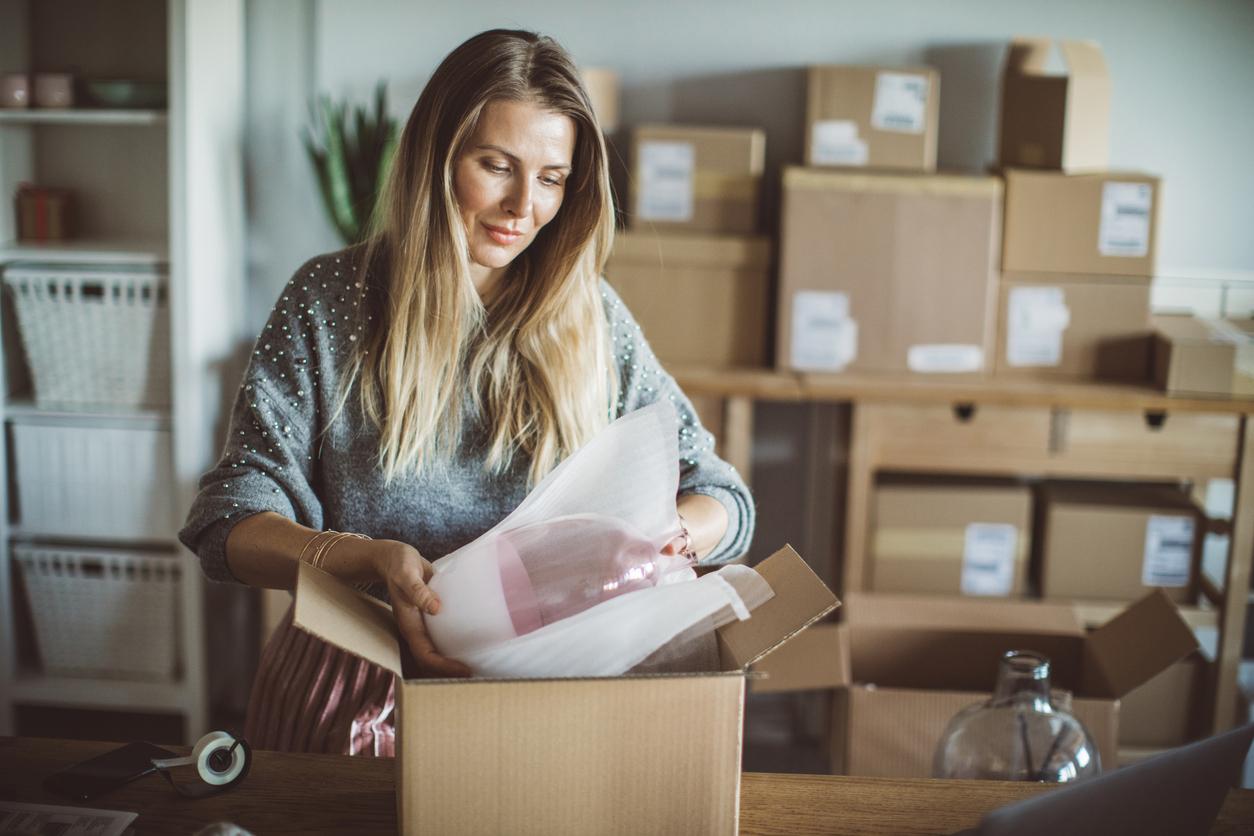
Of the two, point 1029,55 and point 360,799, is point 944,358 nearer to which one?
point 1029,55

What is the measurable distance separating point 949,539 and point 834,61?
1.21 m

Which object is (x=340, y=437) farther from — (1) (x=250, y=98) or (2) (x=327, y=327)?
(1) (x=250, y=98)

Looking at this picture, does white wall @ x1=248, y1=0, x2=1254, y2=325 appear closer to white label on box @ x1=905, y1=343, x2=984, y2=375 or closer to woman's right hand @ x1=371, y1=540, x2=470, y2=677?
white label on box @ x1=905, y1=343, x2=984, y2=375

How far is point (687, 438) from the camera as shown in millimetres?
1503

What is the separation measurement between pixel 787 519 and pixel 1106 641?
1274 mm

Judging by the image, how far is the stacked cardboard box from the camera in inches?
102

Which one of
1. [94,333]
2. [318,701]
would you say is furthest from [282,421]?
[94,333]

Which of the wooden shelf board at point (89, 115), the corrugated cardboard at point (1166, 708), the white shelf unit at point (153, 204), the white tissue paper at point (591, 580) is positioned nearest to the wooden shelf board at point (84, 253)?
the white shelf unit at point (153, 204)

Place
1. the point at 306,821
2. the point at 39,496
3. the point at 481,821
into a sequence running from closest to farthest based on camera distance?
1. the point at 481,821
2. the point at 306,821
3. the point at 39,496

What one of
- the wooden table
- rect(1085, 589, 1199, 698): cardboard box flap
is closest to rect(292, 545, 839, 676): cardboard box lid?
the wooden table

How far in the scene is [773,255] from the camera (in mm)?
2904

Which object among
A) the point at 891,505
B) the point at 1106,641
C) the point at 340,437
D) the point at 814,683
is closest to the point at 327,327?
the point at 340,437

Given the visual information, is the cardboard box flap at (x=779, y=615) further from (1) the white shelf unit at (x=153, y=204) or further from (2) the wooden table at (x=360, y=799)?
(1) the white shelf unit at (x=153, y=204)

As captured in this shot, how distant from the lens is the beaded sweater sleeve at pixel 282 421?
4.27 ft
